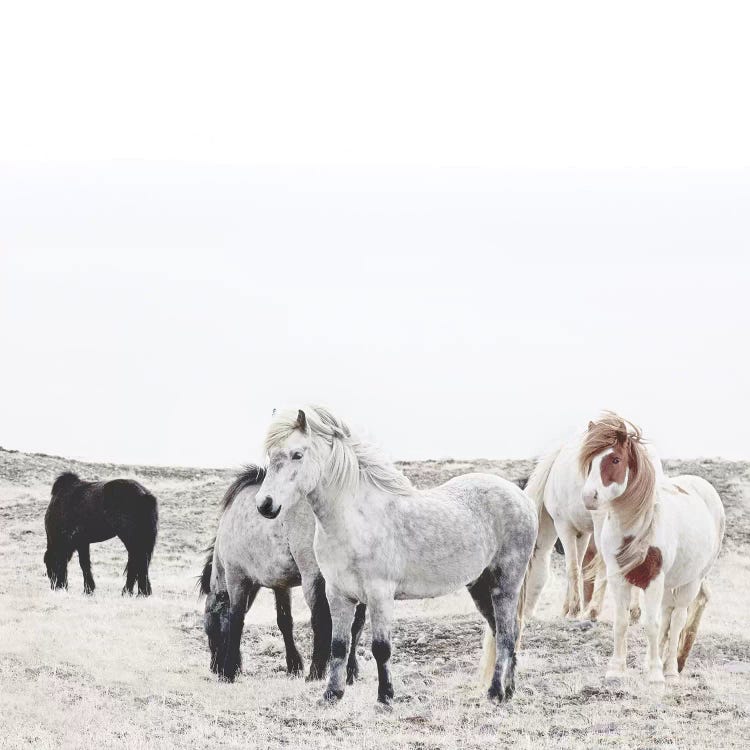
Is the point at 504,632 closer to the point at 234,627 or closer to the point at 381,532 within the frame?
the point at 381,532

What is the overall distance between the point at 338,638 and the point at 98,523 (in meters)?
8.33

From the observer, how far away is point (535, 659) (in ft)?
Answer: 35.3

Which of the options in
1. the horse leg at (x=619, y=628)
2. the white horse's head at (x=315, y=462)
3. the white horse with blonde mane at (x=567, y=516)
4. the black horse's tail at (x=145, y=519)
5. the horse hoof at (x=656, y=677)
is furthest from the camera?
the black horse's tail at (x=145, y=519)

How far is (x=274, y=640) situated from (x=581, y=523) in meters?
4.13

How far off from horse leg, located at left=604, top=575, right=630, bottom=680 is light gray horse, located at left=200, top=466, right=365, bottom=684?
2485 mm

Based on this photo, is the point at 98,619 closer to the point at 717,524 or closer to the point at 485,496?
the point at 485,496

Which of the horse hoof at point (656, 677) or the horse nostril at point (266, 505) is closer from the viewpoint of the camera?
the horse nostril at point (266, 505)

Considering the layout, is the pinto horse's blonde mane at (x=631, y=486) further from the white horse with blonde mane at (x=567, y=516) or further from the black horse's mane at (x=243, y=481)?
the black horse's mane at (x=243, y=481)

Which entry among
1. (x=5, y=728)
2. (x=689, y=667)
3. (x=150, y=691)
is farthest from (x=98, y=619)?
(x=689, y=667)

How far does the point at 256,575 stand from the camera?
10.4 meters

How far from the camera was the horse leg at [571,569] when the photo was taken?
504 inches

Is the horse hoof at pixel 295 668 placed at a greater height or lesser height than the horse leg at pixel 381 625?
lesser

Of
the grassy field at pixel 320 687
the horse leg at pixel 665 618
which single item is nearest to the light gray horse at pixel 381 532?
the grassy field at pixel 320 687

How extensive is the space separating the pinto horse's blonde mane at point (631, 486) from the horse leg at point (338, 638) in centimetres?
262
